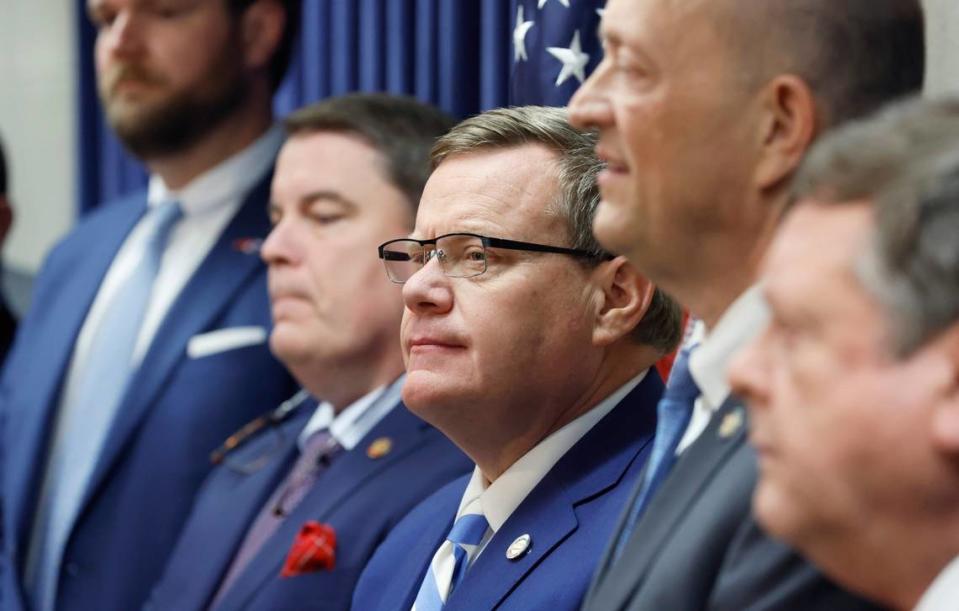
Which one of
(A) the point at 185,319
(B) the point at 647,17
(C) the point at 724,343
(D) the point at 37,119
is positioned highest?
(B) the point at 647,17

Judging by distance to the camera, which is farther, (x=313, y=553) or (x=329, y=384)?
(x=329, y=384)

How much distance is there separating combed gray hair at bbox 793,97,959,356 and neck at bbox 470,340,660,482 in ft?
3.17

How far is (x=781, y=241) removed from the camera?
1.30m

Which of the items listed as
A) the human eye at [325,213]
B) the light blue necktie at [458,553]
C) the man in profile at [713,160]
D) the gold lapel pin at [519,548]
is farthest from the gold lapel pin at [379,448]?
the man in profile at [713,160]

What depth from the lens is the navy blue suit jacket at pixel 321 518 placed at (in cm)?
261

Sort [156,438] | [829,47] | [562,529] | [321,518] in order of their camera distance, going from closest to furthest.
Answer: [829,47], [562,529], [321,518], [156,438]

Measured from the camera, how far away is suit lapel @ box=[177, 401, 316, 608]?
2904 mm

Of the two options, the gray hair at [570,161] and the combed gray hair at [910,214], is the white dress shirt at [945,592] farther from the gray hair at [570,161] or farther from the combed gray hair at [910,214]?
the gray hair at [570,161]

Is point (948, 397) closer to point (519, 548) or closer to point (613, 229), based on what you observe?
point (613, 229)

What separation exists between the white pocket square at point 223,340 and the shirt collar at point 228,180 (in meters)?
0.37

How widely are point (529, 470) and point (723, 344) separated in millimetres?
601

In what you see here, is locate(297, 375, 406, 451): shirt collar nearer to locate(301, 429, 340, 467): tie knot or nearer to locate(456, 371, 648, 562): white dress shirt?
locate(301, 429, 340, 467): tie knot

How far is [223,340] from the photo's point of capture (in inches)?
131

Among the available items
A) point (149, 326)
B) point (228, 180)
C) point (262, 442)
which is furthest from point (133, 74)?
point (262, 442)
